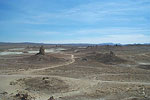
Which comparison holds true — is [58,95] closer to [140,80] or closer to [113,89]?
[113,89]

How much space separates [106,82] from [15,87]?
1053 cm

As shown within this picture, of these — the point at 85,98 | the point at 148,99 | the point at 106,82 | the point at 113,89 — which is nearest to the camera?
the point at 148,99

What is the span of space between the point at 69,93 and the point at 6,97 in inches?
225

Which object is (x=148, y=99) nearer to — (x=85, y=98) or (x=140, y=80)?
(x=85, y=98)

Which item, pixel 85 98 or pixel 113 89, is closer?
pixel 85 98

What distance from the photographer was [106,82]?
21.8 meters

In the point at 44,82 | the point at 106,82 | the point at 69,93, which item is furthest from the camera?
the point at 106,82

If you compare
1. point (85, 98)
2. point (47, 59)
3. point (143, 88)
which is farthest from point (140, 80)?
point (47, 59)

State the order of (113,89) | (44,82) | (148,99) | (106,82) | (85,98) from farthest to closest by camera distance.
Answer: (106,82), (44,82), (113,89), (85,98), (148,99)

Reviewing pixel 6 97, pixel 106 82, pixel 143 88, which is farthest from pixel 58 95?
pixel 143 88

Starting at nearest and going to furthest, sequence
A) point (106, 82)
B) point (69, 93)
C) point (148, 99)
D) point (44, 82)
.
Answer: point (148, 99) < point (69, 93) < point (44, 82) < point (106, 82)

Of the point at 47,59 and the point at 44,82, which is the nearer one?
the point at 44,82

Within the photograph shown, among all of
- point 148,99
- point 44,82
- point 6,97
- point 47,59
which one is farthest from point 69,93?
point 47,59

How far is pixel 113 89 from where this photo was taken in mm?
18406
